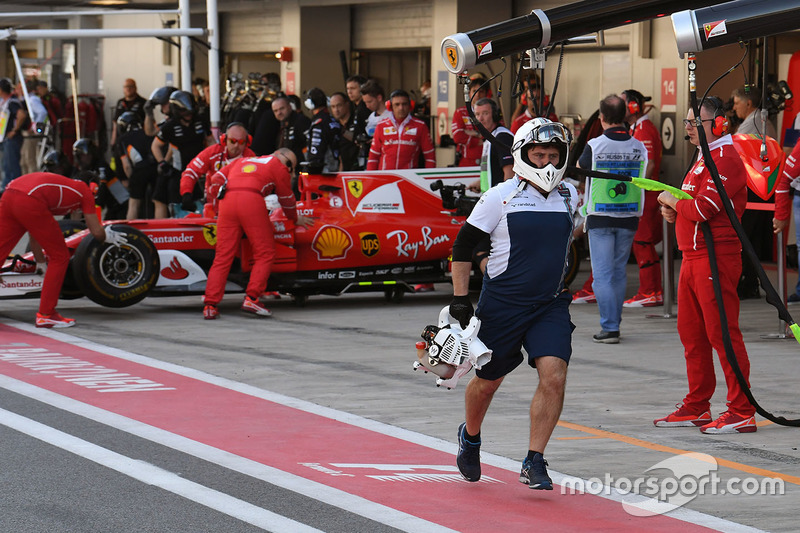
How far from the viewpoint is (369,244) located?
13.2m

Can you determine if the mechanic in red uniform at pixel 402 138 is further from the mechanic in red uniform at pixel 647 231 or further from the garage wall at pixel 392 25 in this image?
the garage wall at pixel 392 25

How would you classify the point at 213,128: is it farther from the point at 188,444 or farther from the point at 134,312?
the point at 188,444

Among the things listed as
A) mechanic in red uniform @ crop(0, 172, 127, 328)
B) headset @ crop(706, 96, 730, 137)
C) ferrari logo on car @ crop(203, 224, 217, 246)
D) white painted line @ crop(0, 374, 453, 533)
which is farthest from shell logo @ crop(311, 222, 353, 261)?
headset @ crop(706, 96, 730, 137)

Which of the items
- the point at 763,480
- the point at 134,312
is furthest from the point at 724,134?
the point at 134,312

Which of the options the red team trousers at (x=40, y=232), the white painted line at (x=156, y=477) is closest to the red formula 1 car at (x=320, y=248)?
the red team trousers at (x=40, y=232)

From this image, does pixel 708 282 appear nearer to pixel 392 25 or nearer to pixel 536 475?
pixel 536 475

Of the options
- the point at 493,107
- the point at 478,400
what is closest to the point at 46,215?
the point at 493,107

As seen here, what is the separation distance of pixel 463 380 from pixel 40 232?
14.3 feet

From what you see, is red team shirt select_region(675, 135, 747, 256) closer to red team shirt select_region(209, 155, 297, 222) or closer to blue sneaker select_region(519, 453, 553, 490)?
blue sneaker select_region(519, 453, 553, 490)

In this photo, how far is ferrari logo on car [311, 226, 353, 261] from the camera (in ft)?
42.9

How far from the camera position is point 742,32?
6344mm

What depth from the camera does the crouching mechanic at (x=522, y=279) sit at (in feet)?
21.1

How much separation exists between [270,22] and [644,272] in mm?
14104

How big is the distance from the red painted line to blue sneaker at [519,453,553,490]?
0.09m
